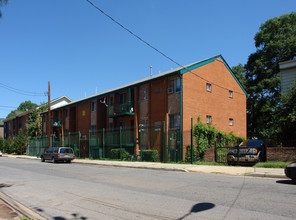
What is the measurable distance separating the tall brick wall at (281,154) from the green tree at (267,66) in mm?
20292

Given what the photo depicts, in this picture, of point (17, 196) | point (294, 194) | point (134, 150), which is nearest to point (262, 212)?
point (294, 194)

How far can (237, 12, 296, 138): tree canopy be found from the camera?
115ft

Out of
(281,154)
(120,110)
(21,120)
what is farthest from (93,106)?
(21,120)

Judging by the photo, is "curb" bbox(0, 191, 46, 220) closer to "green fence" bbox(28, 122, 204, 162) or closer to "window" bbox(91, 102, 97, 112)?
"green fence" bbox(28, 122, 204, 162)

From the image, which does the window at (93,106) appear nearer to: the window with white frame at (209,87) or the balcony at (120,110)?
the balcony at (120,110)

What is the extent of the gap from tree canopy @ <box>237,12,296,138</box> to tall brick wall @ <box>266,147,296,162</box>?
20354 millimetres

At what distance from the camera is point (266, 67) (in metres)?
36.8

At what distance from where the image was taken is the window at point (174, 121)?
22987mm

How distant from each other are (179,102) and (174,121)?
1.74m

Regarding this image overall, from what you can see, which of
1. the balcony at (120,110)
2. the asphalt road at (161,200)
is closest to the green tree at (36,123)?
the balcony at (120,110)

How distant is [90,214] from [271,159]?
40.2 feet

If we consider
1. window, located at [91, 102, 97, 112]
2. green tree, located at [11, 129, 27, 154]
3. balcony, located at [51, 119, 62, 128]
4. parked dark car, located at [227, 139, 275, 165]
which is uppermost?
window, located at [91, 102, 97, 112]

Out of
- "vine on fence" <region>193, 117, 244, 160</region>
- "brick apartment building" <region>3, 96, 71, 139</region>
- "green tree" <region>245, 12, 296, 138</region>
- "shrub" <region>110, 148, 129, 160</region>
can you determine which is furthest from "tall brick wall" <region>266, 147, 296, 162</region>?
"brick apartment building" <region>3, 96, 71, 139</region>

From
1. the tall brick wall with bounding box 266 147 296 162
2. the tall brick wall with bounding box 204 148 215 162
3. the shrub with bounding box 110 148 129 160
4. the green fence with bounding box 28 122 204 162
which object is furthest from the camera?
the shrub with bounding box 110 148 129 160
